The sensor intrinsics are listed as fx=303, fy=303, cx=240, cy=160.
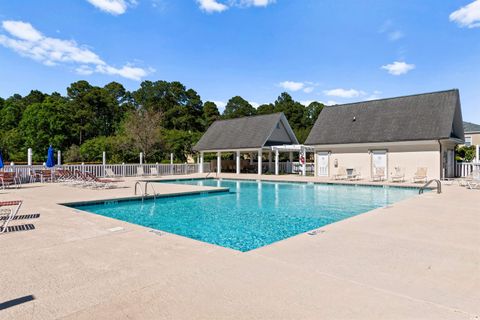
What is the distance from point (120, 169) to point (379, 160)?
723 inches

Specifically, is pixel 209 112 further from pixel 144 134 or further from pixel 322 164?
pixel 322 164

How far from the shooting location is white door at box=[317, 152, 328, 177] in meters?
23.3

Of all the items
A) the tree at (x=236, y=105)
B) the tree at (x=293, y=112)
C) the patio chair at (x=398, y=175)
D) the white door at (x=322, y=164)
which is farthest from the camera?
the tree at (x=236, y=105)

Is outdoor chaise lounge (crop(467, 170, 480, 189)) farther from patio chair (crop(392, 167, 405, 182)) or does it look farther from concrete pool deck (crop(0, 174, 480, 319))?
concrete pool deck (crop(0, 174, 480, 319))

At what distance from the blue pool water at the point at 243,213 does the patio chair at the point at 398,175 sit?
4497 mm

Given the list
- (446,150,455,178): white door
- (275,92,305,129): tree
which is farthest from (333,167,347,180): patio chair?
(275,92,305,129): tree

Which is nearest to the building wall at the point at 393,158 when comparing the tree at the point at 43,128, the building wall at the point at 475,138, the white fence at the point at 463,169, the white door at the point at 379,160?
the white door at the point at 379,160

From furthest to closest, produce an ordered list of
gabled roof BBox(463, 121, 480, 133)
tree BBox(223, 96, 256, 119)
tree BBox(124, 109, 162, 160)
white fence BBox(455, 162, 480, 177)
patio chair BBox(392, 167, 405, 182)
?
tree BBox(223, 96, 256, 119)
gabled roof BBox(463, 121, 480, 133)
tree BBox(124, 109, 162, 160)
white fence BBox(455, 162, 480, 177)
patio chair BBox(392, 167, 405, 182)

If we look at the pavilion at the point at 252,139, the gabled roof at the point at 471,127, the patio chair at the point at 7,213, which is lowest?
the patio chair at the point at 7,213

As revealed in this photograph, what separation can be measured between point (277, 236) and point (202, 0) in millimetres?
14541

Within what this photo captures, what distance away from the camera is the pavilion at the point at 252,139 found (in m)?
25.5

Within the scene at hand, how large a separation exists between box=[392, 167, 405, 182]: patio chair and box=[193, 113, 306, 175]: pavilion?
6937 mm

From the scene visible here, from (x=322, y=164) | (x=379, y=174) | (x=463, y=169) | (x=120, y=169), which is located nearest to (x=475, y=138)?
(x=463, y=169)

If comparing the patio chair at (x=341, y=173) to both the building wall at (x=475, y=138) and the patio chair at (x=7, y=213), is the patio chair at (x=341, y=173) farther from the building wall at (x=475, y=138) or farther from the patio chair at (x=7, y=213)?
the building wall at (x=475, y=138)
